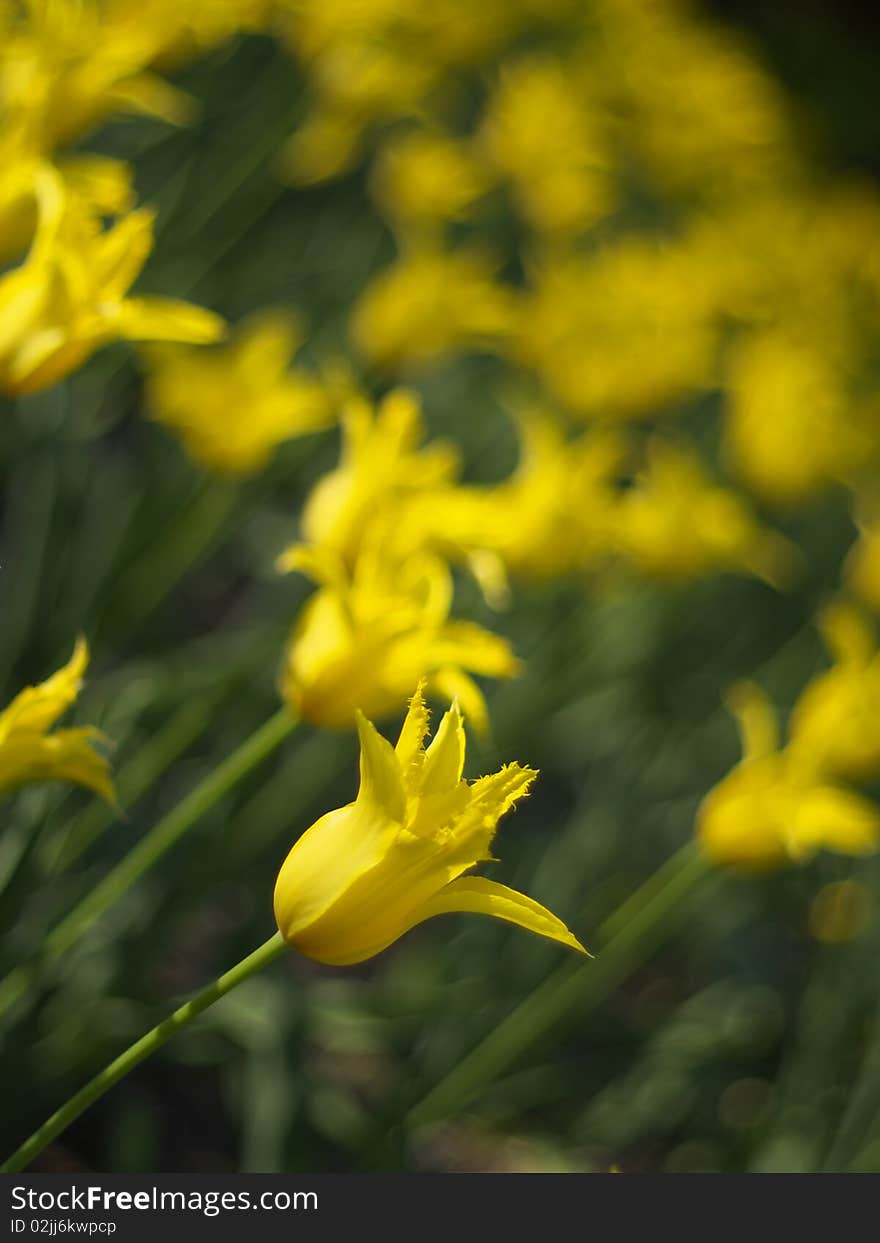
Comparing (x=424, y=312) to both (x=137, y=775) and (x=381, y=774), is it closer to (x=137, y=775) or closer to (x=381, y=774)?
(x=137, y=775)

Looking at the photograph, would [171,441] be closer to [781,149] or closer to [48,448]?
[48,448]

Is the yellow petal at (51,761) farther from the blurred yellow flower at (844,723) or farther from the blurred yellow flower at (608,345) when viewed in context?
the blurred yellow flower at (608,345)

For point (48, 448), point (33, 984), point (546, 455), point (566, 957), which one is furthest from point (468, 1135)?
point (48, 448)

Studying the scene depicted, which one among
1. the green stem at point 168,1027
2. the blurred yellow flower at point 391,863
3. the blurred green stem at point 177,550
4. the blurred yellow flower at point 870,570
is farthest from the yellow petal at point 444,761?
the blurred yellow flower at point 870,570

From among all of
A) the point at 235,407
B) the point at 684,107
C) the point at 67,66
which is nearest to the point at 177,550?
the point at 235,407

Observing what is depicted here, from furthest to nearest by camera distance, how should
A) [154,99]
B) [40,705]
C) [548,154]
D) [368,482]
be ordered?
1. [548,154]
2. [154,99]
3. [368,482]
4. [40,705]
